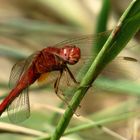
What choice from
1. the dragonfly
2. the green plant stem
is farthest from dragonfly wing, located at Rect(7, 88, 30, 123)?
the green plant stem

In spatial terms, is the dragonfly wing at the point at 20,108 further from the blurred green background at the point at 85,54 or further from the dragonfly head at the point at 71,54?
the dragonfly head at the point at 71,54

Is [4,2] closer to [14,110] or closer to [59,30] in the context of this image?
[59,30]

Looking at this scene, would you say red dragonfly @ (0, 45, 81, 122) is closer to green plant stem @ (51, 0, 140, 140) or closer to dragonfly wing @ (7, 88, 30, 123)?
dragonfly wing @ (7, 88, 30, 123)

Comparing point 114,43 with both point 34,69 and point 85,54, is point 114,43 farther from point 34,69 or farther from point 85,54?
point 34,69

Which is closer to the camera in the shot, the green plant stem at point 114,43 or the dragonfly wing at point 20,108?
the green plant stem at point 114,43

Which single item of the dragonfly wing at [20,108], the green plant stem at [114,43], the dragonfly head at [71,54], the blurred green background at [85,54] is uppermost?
the green plant stem at [114,43]

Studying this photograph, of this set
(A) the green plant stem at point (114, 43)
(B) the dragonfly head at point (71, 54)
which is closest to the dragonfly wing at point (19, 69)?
(B) the dragonfly head at point (71, 54)

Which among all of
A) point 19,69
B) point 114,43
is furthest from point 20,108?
point 114,43
